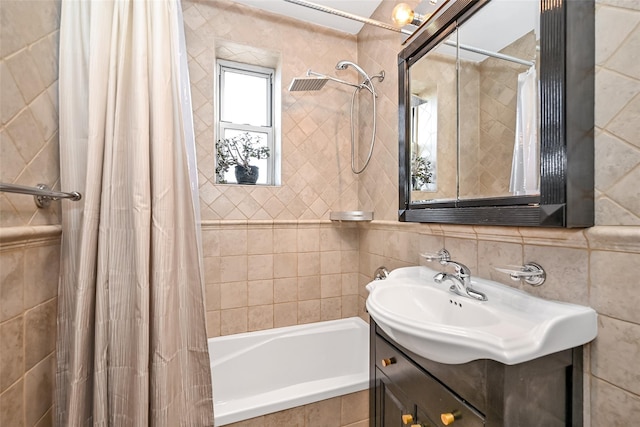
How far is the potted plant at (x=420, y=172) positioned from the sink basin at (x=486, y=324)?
48cm

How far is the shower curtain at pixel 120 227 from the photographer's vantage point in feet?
2.72

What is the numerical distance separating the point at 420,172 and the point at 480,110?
36cm

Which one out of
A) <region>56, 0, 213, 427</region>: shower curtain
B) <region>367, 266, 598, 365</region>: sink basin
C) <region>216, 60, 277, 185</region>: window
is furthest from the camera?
<region>216, 60, 277, 185</region>: window

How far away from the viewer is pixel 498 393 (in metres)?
0.62

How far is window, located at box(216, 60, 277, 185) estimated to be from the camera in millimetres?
1957

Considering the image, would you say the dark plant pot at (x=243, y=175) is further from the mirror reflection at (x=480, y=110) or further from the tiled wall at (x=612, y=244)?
the tiled wall at (x=612, y=244)

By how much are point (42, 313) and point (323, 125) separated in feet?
5.63

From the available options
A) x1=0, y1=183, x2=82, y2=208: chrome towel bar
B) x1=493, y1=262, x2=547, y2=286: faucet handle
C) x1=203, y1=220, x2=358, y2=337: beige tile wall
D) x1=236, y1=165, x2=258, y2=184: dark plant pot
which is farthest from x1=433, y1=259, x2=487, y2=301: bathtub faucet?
x1=236, y1=165, x2=258, y2=184: dark plant pot

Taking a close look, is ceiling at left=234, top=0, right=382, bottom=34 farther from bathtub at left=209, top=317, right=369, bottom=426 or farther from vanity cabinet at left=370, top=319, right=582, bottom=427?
bathtub at left=209, top=317, right=369, bottom=426

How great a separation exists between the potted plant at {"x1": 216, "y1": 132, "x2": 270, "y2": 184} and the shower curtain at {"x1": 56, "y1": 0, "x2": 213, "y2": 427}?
0.91 metres

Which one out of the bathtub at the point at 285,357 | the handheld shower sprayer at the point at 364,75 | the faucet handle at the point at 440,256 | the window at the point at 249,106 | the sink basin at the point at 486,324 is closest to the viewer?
the sink basin at the point at 486,324

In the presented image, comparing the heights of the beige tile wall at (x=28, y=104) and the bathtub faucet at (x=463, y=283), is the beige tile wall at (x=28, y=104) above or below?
→ above

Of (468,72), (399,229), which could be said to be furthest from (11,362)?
(468,72)

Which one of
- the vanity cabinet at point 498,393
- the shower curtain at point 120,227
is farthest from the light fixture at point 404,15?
the vanity cabinet at point 498,393
